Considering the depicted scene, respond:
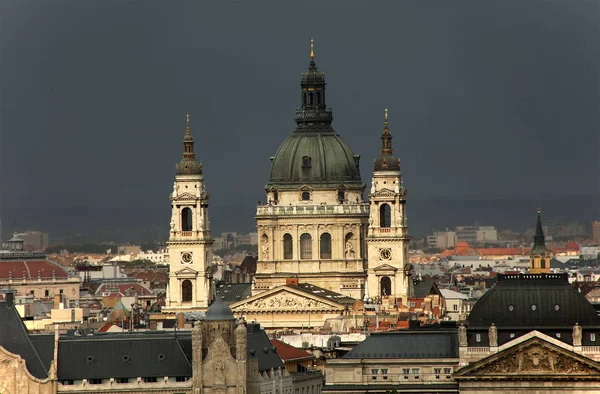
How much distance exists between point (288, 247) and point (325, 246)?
8.69 feet

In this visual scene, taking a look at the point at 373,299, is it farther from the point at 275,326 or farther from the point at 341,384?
the point at 341,384

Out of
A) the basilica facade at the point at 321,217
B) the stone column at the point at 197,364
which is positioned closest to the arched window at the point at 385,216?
the basilica facade at the point at 321,217

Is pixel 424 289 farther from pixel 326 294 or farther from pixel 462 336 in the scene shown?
pixel 462 336

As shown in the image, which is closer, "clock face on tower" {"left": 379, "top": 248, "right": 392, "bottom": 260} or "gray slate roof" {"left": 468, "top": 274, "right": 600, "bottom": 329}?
"gray slate roof" {"left": 468, "top": 274, "right": 600, "bottom": 329}

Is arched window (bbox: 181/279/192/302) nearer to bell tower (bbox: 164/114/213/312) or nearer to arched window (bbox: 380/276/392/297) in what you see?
bell tower (bbox: 164/114/213/312)

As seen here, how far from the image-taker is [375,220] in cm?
18500

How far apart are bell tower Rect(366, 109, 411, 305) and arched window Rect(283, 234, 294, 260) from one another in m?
7.09

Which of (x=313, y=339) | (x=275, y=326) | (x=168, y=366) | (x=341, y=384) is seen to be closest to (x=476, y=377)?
(x=341, y=384)

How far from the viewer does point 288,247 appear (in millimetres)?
190375

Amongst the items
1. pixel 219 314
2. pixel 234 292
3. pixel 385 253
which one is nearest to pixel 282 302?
pixel 385 253

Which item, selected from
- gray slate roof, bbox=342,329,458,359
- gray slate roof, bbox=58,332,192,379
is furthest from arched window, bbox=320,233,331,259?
gray slate roof, bbox=58,332,192,379

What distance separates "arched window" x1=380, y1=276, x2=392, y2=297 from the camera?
18462 centimetres

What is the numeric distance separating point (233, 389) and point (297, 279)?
73448 mm

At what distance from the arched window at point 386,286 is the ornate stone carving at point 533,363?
63325 millimetres
